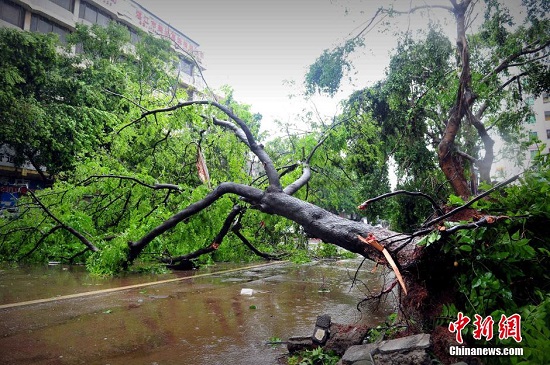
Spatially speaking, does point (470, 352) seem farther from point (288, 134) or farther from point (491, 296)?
point (288, 134)

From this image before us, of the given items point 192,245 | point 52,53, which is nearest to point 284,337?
point 192,245

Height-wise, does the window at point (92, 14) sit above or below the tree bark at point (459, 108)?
above

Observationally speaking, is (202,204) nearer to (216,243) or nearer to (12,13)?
(216,243)

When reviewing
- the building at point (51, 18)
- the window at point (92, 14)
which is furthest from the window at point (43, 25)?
the window at point (92, 14)

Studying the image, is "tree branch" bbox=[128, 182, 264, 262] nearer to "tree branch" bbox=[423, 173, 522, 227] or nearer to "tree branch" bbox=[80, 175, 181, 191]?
"tree branch" bbox=[80, 175, 181, 191]

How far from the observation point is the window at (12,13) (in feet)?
60.7

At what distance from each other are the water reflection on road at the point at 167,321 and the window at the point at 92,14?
22.5 meters

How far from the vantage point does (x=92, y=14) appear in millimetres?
23562

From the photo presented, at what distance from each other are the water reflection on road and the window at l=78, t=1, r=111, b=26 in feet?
73.9

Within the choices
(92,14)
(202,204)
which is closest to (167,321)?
(202,204)

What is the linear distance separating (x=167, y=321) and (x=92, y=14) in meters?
26.5

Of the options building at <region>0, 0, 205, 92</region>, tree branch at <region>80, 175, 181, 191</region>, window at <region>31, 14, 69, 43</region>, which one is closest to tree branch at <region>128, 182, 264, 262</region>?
tree branch at <region>80, 175, 181, 191</region>

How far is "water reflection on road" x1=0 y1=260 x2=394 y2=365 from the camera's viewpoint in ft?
9.19

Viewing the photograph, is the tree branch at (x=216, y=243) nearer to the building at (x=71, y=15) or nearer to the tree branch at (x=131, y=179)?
the tree branch at (x=131, y=179)
